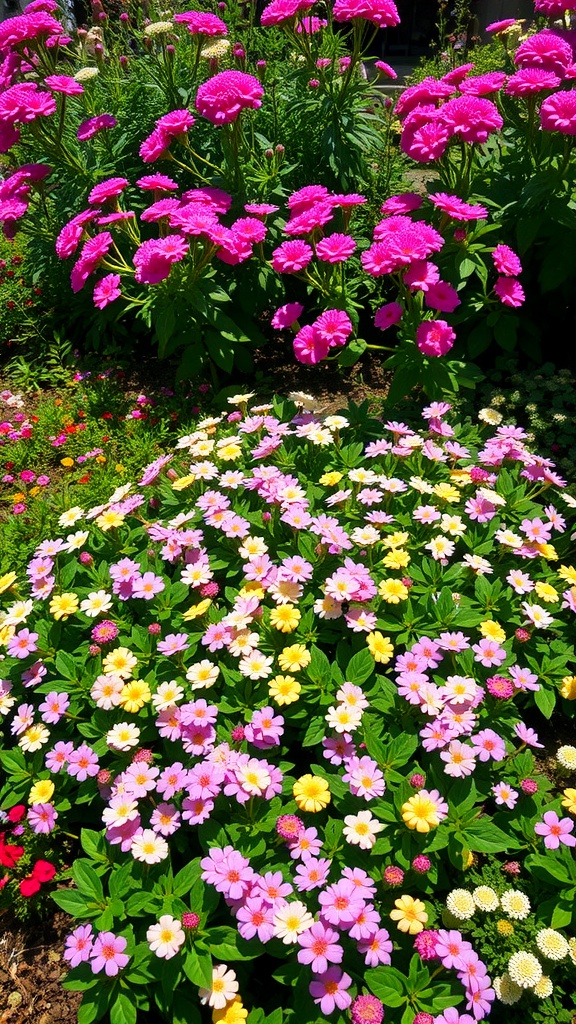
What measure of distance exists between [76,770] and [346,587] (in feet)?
3.00

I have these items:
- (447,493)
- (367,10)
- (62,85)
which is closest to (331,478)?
(447,493)

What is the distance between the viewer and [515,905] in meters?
1.55

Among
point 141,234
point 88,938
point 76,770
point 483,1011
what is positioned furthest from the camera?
point 141,234

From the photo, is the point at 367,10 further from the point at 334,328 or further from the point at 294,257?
the point at 334,328

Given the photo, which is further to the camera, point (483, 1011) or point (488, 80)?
point (488, 80)

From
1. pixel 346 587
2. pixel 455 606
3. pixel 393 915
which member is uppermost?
pixel 346 587

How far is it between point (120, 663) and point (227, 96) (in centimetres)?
257

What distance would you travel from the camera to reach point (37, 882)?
5.93 ft

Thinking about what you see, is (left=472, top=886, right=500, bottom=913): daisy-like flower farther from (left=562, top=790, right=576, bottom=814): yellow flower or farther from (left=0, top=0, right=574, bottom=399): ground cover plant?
(left=0, top=0, right=574, bottom=399): ground cover plant

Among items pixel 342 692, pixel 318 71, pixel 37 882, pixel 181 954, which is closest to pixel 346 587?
pixel 342 692

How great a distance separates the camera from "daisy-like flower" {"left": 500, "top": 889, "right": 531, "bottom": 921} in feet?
5.05

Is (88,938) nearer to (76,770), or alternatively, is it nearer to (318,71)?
(76,770)

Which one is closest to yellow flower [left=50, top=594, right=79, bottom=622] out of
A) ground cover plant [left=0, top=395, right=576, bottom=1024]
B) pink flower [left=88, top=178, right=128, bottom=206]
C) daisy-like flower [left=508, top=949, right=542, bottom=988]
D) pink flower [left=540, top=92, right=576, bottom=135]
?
ground cover plant [left=0, top=395, right=576, bottom=1024]

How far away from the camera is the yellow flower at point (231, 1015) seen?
4.58 ft
